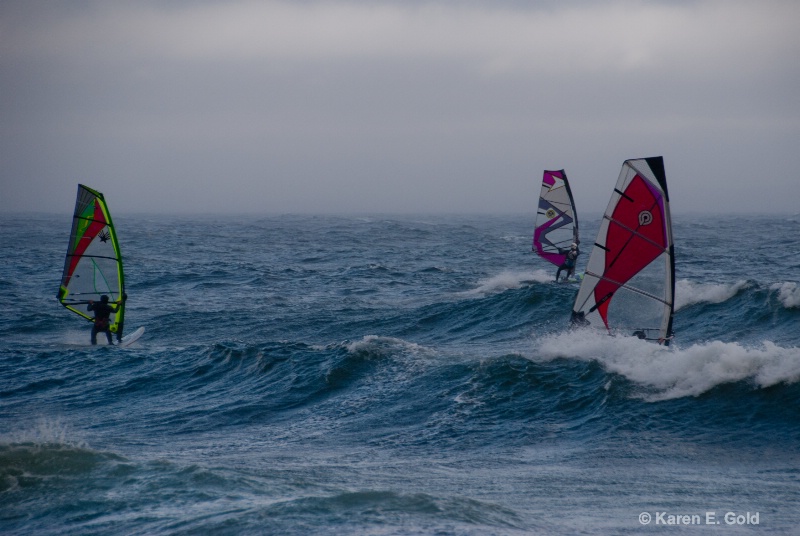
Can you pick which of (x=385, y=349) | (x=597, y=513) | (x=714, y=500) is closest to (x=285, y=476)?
(x=597, y=513)

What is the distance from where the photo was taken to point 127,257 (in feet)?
112

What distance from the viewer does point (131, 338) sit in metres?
16.0

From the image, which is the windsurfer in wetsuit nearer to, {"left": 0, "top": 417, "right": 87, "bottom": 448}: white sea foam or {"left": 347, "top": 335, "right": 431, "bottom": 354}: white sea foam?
{"left": 0, "top": 417, "right": 87, "bottom": 448}: white sea foam

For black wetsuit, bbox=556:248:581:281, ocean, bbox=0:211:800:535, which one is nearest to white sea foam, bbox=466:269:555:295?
black wetsuit, bbox=556:248:581:281

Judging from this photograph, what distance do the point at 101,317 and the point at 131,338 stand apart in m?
0.90

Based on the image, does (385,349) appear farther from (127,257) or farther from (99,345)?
(127,257)

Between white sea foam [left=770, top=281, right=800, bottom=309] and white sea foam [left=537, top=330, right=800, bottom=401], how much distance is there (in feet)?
17.1

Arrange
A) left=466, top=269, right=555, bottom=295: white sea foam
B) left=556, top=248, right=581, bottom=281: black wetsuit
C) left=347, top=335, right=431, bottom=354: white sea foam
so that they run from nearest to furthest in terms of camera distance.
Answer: left=347, top=335, right=431, bottom=354: white sea foam → left=556, top=248, right=581, bottom=281: black wetsuit → left=466, top=269, right=555, bottom=295: white sea foam

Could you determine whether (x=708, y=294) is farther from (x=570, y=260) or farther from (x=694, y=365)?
(x=694, y=365)

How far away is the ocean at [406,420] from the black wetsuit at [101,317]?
49 centimetres

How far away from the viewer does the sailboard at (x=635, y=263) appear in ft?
32.7

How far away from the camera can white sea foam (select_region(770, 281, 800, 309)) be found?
15.1 m

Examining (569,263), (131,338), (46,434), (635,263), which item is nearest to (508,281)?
(569,263)

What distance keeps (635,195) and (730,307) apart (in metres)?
7.36
